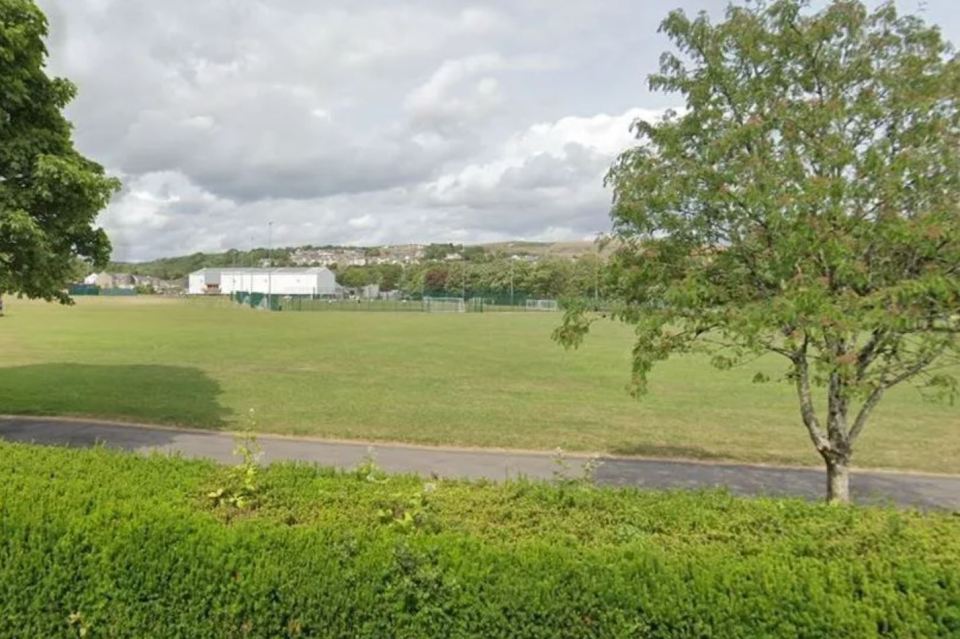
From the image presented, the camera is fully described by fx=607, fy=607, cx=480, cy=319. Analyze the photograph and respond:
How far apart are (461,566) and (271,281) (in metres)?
129

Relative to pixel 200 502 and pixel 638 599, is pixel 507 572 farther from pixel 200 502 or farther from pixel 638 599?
pixel 200 502

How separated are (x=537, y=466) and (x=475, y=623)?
5.87 meters

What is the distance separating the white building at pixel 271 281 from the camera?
402 feet

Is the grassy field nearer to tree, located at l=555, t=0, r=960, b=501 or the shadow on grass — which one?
the shadow on grass

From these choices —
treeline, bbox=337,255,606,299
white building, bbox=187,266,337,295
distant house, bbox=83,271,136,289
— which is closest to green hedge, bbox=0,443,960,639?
treeline, bbox=337,255,606,299

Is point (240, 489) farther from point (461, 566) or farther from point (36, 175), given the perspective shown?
point (36, 175)

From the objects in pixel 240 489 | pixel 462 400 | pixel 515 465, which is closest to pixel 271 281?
pixel 462 400

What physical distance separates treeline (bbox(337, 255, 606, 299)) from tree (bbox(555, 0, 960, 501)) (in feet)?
225

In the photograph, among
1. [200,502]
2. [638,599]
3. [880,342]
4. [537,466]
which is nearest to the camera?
[638,599]

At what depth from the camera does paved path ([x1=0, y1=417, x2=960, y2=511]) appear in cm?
773

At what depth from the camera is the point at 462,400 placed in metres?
13.8

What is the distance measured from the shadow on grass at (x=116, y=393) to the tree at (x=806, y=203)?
869cm

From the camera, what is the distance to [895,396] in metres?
15.7

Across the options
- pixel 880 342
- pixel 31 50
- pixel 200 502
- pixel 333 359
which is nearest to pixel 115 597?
pixel 200 502
